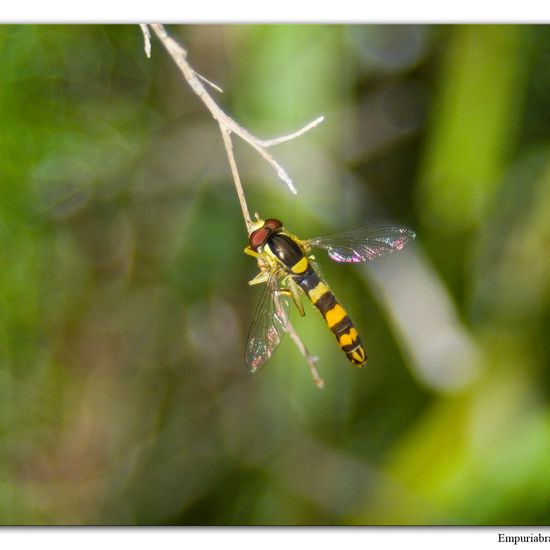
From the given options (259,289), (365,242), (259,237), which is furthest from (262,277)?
(259,289)

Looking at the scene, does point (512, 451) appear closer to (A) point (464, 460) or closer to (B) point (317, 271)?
(A) point (464, 460)

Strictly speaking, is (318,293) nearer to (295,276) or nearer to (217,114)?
(295,276)

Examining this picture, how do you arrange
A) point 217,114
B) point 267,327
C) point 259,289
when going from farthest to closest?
point 259,289, point 267,327, point 217,114

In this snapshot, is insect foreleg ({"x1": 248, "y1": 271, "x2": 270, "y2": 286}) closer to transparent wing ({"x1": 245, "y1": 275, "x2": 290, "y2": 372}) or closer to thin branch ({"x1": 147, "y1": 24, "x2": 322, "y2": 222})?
transparent wing ({"x1": 245, "y1": 275, "x2": 290, "y2": 372})

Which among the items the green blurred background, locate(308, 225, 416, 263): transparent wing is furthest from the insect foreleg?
the green blurred background
